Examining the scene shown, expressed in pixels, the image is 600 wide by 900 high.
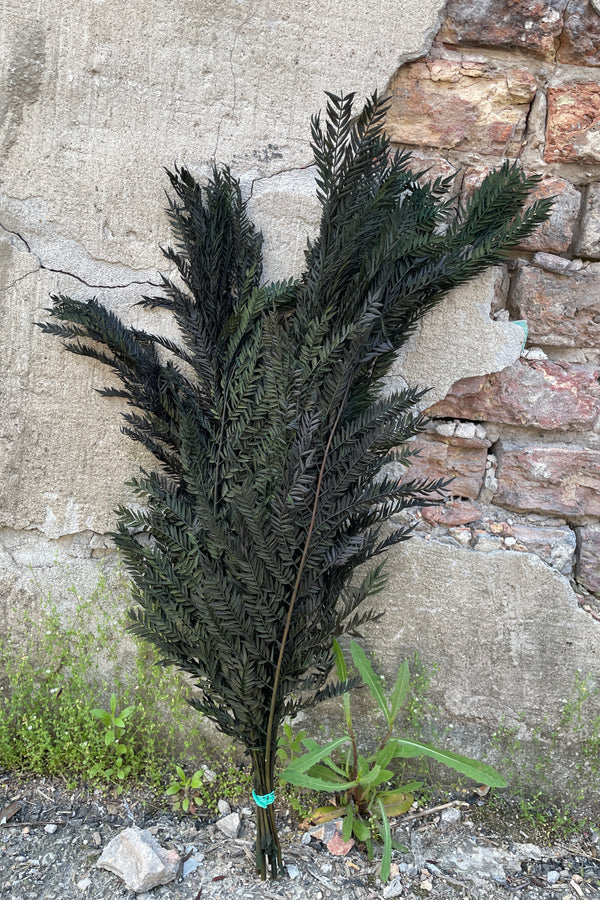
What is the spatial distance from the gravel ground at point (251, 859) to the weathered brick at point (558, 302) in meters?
1.45

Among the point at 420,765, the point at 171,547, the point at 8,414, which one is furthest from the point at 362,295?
the point at 420,765

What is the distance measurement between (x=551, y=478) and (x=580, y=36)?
1216 mm

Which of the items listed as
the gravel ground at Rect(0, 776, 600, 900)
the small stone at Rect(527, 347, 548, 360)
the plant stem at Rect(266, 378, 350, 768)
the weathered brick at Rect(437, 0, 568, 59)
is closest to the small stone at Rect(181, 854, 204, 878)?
the gravel ground at Rect(0, 776, 600, 900)

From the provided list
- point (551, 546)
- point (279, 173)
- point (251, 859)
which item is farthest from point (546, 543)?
point (279, 173)

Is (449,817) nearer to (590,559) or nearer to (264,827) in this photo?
(264,827)

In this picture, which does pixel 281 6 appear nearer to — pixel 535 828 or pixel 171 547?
pixel 171 547

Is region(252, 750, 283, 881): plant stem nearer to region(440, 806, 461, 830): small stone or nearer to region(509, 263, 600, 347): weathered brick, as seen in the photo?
region(440, 806, 461, 830): small stone

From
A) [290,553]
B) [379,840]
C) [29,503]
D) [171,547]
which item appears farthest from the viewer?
[29,503]

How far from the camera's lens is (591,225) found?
1.70 metres

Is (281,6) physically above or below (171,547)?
above

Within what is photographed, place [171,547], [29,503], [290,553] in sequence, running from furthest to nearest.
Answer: [29,503]
[171,547]
[290,553]

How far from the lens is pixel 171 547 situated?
1.54m

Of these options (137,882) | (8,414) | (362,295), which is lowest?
(137,882)

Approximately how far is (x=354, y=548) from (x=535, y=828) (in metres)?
1.08
